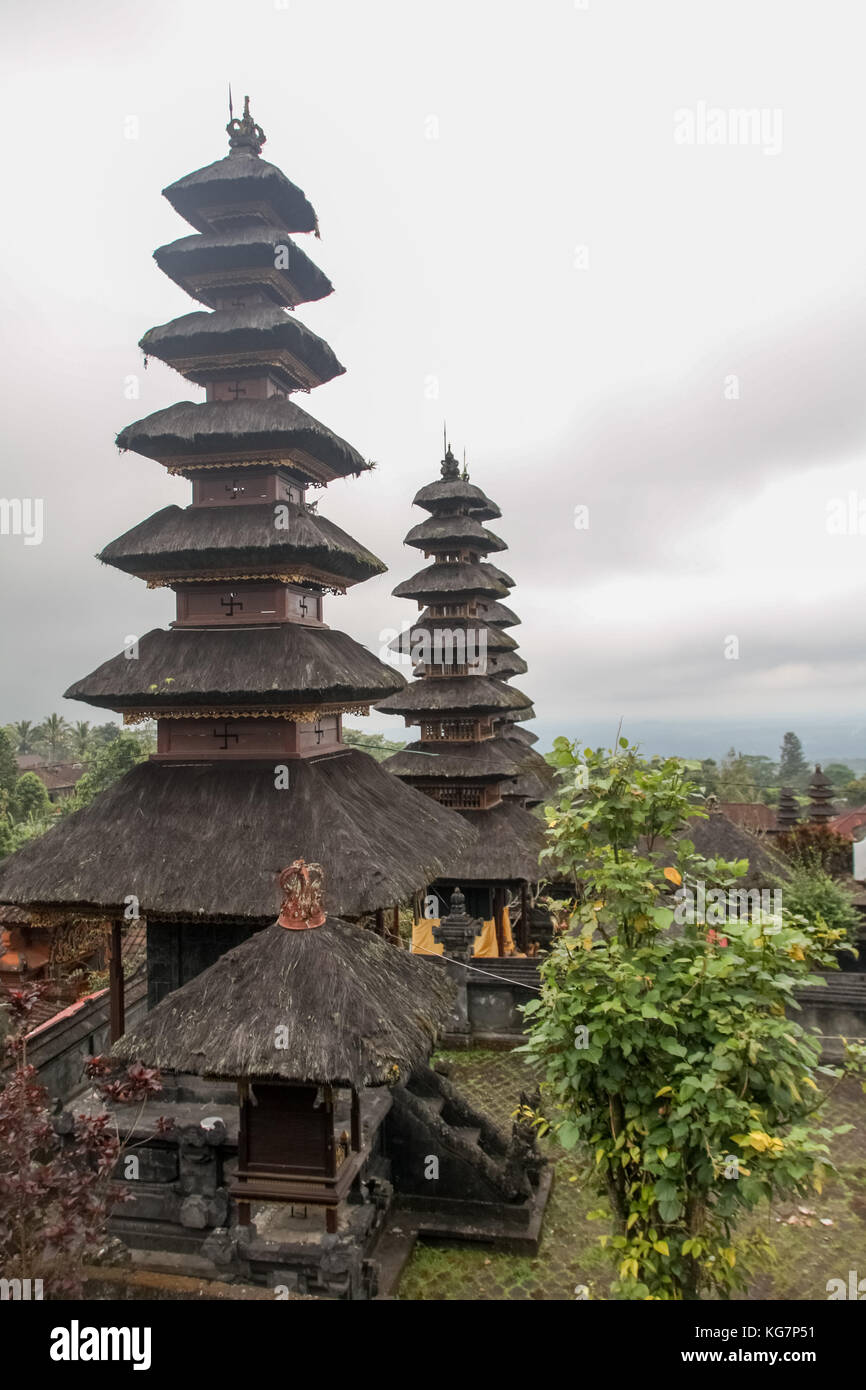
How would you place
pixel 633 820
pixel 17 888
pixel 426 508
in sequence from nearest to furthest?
pixel 633 820 → pixel 17 888 → pixel 426 508

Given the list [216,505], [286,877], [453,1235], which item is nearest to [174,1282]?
[453,1235]

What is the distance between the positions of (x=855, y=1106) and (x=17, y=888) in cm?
1519

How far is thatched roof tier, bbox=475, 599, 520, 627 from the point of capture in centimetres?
2883

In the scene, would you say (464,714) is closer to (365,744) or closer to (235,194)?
(365,744)

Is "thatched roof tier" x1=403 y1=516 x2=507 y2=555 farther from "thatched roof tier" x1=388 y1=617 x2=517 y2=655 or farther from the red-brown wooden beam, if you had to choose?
the red-brown wooden beam

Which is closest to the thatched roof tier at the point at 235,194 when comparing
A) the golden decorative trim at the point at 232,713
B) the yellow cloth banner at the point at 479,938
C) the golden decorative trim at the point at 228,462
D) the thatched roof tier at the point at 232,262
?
the thatched roof tier at the point at 232,262

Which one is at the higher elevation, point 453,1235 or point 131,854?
point 131,854

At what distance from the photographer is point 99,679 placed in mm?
11797

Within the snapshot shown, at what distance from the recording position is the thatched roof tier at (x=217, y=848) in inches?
399

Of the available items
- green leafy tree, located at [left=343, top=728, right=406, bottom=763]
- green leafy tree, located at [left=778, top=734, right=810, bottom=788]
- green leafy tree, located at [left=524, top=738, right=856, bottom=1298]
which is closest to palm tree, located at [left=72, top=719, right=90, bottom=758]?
green leafy tree, located at [left=343, top=728, right=406, bottom=763]

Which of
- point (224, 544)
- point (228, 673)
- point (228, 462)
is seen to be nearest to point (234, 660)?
point (228, 673)

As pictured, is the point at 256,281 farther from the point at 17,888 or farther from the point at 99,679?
the point at 17,888

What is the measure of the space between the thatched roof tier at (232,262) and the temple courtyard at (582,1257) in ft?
44.2

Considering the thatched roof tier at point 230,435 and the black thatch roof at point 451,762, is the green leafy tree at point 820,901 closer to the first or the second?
the black thatch roof at point 451,762
